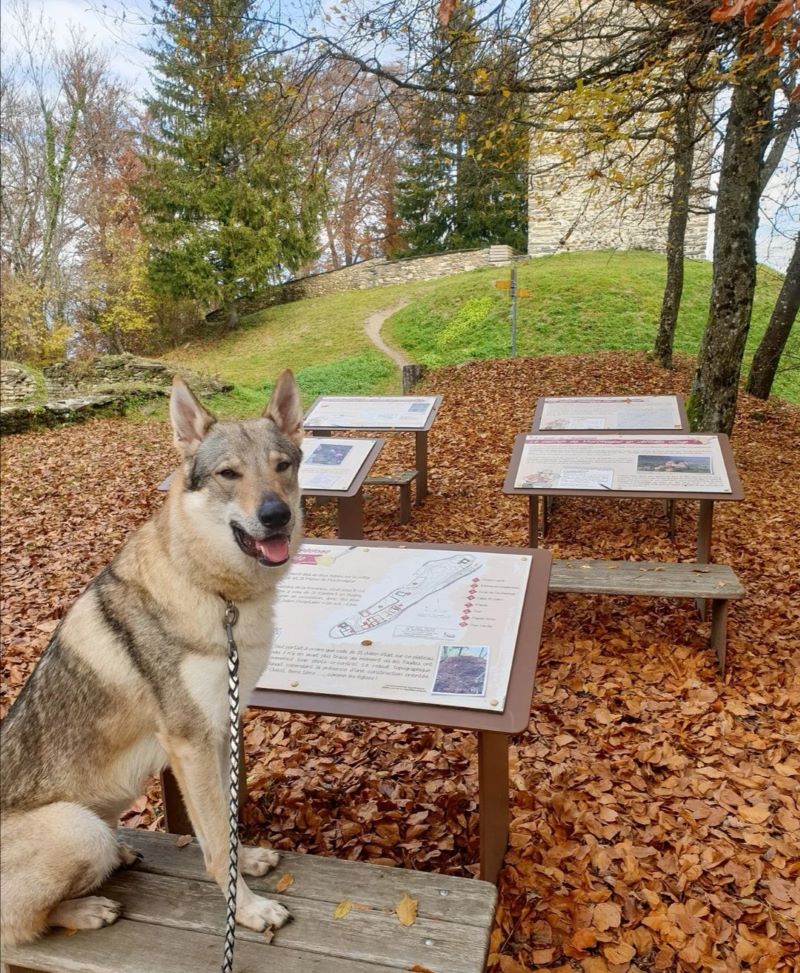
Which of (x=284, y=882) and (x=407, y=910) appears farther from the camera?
(x=284, y=882)

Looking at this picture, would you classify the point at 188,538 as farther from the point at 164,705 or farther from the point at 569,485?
the point at 569,485

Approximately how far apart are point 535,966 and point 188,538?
2253 millimetres

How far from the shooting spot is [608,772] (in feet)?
12.3

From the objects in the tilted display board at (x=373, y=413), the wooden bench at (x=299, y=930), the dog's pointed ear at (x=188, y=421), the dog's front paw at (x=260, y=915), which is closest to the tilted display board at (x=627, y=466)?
the tilted display board at (x=373, y=413)

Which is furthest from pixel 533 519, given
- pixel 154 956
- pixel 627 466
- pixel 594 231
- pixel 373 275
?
pixel 373 275

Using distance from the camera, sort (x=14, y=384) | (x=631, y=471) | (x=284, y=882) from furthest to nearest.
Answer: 1. (x=14, y=384)
2. (x=631, y=471)
3. (x=284, y=882)

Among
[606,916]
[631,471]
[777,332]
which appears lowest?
[606,916]

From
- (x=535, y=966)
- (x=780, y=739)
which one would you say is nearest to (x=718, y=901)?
(x=535, y=966)

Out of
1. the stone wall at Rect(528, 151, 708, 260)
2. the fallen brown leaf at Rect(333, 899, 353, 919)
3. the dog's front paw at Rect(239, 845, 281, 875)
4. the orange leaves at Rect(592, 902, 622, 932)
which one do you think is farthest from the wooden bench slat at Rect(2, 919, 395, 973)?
the stone wall at Rect(528, 151, 708, 260)

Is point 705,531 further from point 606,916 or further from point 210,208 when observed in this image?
point 210,208

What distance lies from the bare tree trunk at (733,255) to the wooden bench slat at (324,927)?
753cm

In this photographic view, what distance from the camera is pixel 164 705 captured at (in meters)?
2.29

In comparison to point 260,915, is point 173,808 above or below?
below

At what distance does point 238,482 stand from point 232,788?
107cm
